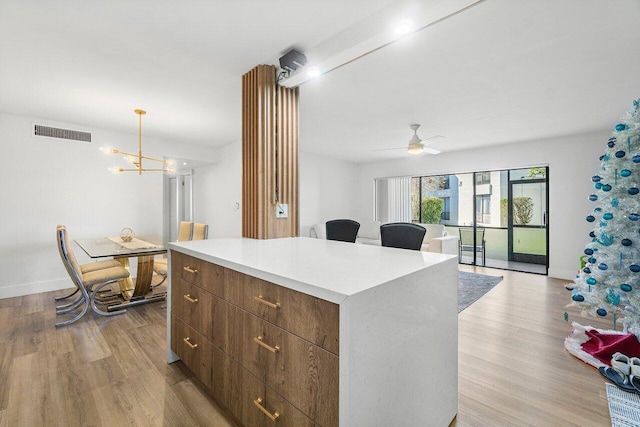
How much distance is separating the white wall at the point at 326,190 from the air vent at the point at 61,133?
3771 millimetres

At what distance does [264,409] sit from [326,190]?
5.96m

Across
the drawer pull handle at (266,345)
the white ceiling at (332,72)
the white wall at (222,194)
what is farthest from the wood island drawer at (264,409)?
the white wall at (222,194)

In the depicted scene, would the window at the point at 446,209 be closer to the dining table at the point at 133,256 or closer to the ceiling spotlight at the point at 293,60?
the ceiling spotlight at the point at 293,60

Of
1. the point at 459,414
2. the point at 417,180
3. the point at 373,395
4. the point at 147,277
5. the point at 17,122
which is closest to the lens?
the point at 373,395

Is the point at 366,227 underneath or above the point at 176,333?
above

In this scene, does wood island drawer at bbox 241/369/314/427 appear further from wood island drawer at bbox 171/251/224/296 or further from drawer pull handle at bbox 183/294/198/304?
drawer pull handle at bbox 183/294/198/304

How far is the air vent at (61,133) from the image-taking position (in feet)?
13.0

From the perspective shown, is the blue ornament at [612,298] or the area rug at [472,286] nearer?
the blue ornament at [612,298]

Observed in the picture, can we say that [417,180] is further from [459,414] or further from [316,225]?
[459,414]

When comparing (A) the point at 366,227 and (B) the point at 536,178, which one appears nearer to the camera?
(B) the point at 536,178

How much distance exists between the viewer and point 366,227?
Result: 287 inches

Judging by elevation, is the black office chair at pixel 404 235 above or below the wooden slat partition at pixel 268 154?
below

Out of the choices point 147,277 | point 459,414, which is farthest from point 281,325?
point 147,277

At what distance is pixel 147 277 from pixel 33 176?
227 cm
